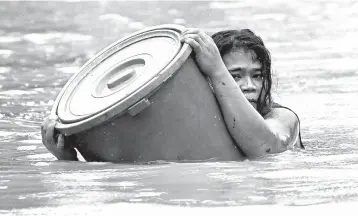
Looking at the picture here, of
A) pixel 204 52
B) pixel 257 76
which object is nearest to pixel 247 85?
pixel 257 76

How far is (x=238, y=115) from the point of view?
3932mm

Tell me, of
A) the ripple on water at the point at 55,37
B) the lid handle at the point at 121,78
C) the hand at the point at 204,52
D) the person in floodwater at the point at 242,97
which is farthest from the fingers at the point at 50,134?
the ripple on water at the point at 55,37

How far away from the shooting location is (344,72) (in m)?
8.65

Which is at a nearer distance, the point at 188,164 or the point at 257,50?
the point at 188,164

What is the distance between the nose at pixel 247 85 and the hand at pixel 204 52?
53 centimetres

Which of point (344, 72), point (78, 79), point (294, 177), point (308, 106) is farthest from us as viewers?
point (344, 72)

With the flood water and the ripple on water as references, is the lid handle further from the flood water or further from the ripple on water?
the ripple on water

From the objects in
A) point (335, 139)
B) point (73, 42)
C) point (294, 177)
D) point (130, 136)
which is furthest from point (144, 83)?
point (73, 42)

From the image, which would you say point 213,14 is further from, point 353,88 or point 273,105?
point 273,105

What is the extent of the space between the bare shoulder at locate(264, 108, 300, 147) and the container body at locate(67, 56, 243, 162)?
0.46 metres

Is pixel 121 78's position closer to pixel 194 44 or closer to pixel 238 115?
pixel 194 44

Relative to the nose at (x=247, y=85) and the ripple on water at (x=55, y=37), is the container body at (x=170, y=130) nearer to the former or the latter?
the nose at (x=247, y=85)

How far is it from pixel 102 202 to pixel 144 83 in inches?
32.7

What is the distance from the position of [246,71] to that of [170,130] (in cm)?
88
